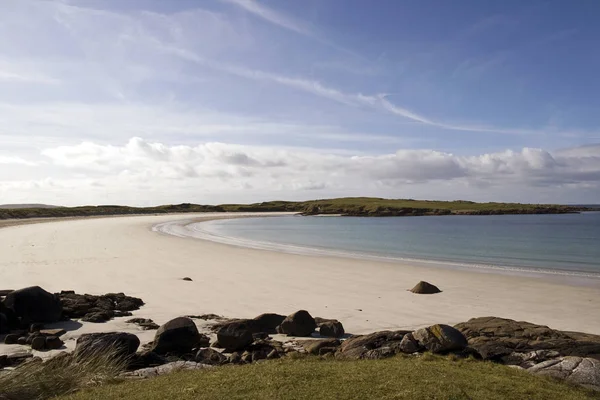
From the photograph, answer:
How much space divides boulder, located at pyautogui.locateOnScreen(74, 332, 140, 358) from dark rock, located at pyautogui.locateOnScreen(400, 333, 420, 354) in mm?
6602

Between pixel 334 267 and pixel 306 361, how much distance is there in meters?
22.5

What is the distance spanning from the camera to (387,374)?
8.97 metres

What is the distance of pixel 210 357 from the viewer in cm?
1159

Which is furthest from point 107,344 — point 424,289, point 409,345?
point 424,289

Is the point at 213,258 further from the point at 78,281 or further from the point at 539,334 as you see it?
the point at 539,334

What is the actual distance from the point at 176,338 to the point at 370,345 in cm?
508

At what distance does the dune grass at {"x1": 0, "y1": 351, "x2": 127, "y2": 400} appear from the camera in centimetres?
853

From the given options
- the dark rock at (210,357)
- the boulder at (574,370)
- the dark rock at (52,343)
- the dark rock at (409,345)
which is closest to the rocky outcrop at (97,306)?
the dark rock at (52,343)

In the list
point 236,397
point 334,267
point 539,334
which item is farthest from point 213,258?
point 236,397

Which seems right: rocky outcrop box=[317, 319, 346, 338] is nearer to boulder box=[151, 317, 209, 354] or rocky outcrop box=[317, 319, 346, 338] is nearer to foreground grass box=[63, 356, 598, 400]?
boulder box=[151, 317, 209, 354]

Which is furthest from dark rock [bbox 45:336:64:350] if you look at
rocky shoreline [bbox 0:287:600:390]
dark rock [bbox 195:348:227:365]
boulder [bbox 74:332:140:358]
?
dark rock [bbox 195:348:227:365]

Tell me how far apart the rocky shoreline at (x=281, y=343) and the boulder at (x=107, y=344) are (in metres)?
0.02

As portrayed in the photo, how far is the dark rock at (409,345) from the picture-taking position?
38.0 ft

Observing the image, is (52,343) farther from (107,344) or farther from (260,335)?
(260,335)
